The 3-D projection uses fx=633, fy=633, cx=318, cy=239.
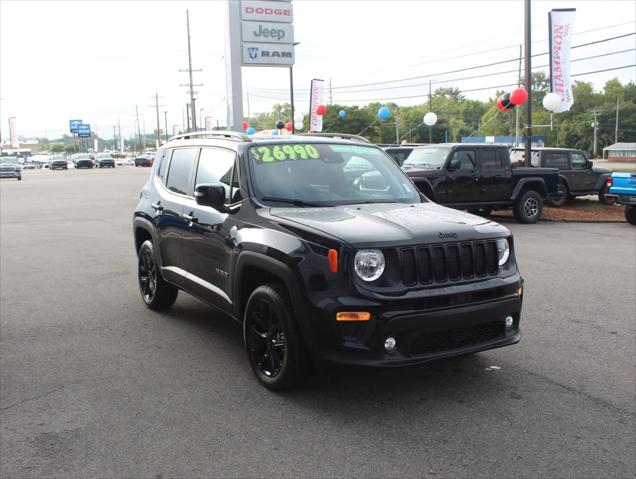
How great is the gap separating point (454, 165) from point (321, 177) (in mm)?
10207

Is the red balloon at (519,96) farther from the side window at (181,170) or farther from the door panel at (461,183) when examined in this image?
the side window at (181,170)

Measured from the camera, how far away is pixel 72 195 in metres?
26.2

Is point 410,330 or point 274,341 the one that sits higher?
point 410,330

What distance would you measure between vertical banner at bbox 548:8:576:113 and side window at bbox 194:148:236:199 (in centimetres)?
1631

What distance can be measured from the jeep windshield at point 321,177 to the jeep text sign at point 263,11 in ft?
102

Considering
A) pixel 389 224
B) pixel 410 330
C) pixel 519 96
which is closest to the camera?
pixel 410 330

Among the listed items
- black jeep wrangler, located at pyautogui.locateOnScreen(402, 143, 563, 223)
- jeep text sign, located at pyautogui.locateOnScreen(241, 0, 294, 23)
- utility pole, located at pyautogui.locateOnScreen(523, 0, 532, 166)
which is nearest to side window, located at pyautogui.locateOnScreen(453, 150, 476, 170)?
black jeep wrangler, located at pyautogui.locateOnScreen(402, 143, 563, 223)

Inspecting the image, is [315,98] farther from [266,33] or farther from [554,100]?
[554,100]

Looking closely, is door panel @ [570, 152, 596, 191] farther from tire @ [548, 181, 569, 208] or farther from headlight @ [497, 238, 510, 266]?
headlight @ [497, 238, 510, 266]

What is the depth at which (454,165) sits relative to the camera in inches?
588

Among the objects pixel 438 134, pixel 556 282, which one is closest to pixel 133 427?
pixel 556 282

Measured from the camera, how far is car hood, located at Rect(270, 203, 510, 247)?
413 cm

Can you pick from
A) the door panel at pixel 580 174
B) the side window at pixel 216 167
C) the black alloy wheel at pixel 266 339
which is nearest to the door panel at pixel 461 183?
the door panel at pixel 580 174

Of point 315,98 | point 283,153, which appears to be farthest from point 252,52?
point 283,153
